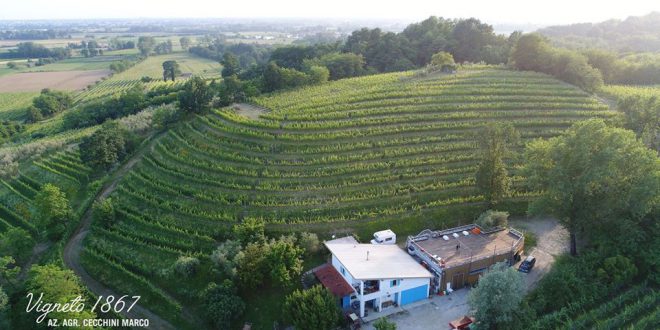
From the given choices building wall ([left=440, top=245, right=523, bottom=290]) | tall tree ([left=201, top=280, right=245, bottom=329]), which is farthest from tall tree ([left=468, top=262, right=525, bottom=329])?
tall tree ([left=201, top=280, right=245, bottom=329])

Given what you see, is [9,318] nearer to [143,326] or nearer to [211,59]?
[143,326]

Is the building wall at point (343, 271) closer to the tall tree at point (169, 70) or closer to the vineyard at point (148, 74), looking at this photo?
the vineyard at point (148, 74)

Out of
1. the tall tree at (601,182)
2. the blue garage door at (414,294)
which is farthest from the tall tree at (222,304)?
the tall tree at (601,182)

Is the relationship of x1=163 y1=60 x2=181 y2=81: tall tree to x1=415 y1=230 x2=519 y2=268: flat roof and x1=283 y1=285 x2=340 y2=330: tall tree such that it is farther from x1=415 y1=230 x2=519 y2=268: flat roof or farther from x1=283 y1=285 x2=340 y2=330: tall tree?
x1=283 y1=285 x2=340 y2=330: tall tree

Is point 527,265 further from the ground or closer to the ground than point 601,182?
closer to the ground

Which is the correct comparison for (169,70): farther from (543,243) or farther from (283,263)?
(543,243)

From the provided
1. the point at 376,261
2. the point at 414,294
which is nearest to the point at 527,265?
the point at 414,294
